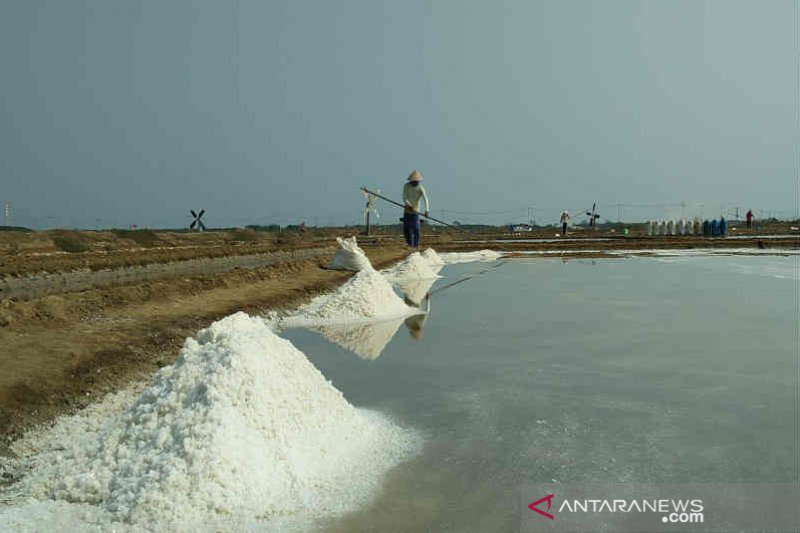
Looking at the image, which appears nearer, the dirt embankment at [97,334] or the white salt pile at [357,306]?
the dirt embankment at [97,334]

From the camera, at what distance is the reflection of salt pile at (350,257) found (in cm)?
1378

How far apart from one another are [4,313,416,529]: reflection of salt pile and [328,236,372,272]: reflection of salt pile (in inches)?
397

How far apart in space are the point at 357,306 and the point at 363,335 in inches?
44.9

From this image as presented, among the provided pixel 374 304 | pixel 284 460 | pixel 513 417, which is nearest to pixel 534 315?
pixel 374 304

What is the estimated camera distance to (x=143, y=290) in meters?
8.73

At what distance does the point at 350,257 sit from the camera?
14.1 metres

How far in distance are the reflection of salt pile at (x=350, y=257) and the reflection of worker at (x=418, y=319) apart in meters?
3.88

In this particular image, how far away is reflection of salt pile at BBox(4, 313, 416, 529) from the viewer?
2.58 m

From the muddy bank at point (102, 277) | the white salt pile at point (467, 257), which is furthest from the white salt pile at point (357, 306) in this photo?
the white salt pile at point (467, 257)

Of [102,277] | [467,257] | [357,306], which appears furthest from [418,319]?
[467,257]

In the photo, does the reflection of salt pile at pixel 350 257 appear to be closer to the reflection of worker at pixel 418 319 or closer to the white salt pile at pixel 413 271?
the white salt pile at pixel 413 271

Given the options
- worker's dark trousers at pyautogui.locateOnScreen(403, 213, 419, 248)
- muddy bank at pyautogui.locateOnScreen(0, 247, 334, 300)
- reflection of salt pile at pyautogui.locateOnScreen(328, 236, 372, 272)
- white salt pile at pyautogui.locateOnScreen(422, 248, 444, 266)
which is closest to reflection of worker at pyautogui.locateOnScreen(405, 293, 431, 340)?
reflection of salt pile at pyautogui.locateOnScreen(328, 236, 372, 272)

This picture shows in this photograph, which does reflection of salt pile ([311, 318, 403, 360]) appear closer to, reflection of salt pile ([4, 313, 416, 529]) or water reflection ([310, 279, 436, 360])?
water reflection ([310, 279, 436, 360])

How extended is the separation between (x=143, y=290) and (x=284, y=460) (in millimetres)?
6533
